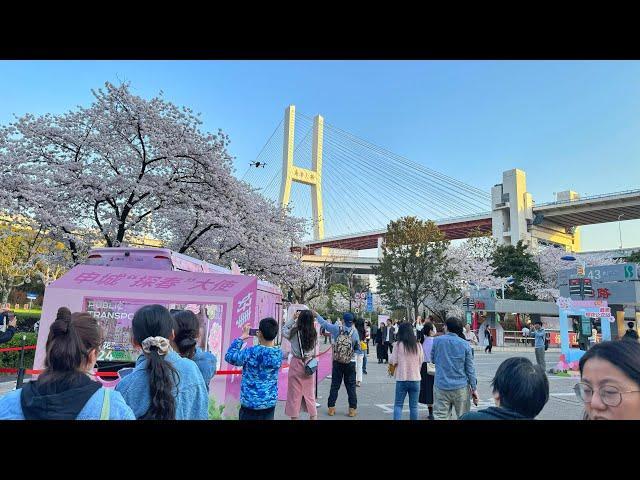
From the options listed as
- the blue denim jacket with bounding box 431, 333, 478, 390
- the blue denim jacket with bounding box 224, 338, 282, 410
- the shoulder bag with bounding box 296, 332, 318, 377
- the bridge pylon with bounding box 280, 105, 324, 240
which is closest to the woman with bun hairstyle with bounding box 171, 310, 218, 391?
the blue denim jacket with bounding box 224, 338, 282, 410

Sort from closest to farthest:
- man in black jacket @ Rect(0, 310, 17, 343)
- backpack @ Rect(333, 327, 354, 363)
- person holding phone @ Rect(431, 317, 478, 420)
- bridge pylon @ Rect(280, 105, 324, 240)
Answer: person holding phone @ Rect(431, 317, 478, 420) < backpack @ Rect(333, 327, 354, 363) < man in black jacket @ Rect(0, 310, 17, 343) < bridge pylon @ Rect(280, 105, 324, 240)

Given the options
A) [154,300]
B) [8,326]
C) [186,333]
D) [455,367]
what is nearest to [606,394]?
[186,333]

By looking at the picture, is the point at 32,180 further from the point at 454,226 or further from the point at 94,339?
the point at 454,226

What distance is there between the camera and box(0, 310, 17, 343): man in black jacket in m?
8.70

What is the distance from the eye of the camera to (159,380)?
2.04m

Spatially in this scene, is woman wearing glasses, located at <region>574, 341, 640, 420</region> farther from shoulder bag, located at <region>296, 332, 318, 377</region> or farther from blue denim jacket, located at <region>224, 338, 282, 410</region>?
shoulder bag, located at <region>296, 332, 318, 377</region>

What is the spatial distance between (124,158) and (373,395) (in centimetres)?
936

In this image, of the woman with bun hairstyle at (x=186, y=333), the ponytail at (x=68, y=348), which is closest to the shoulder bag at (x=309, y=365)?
the woman with bun hairstyle at (x=186, y=333)

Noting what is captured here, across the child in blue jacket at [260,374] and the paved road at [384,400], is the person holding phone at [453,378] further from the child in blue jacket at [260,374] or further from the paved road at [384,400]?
the child in blue jacket at [260,374]

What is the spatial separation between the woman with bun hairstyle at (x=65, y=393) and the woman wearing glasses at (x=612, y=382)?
5.72ft

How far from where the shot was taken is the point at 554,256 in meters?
41.2
